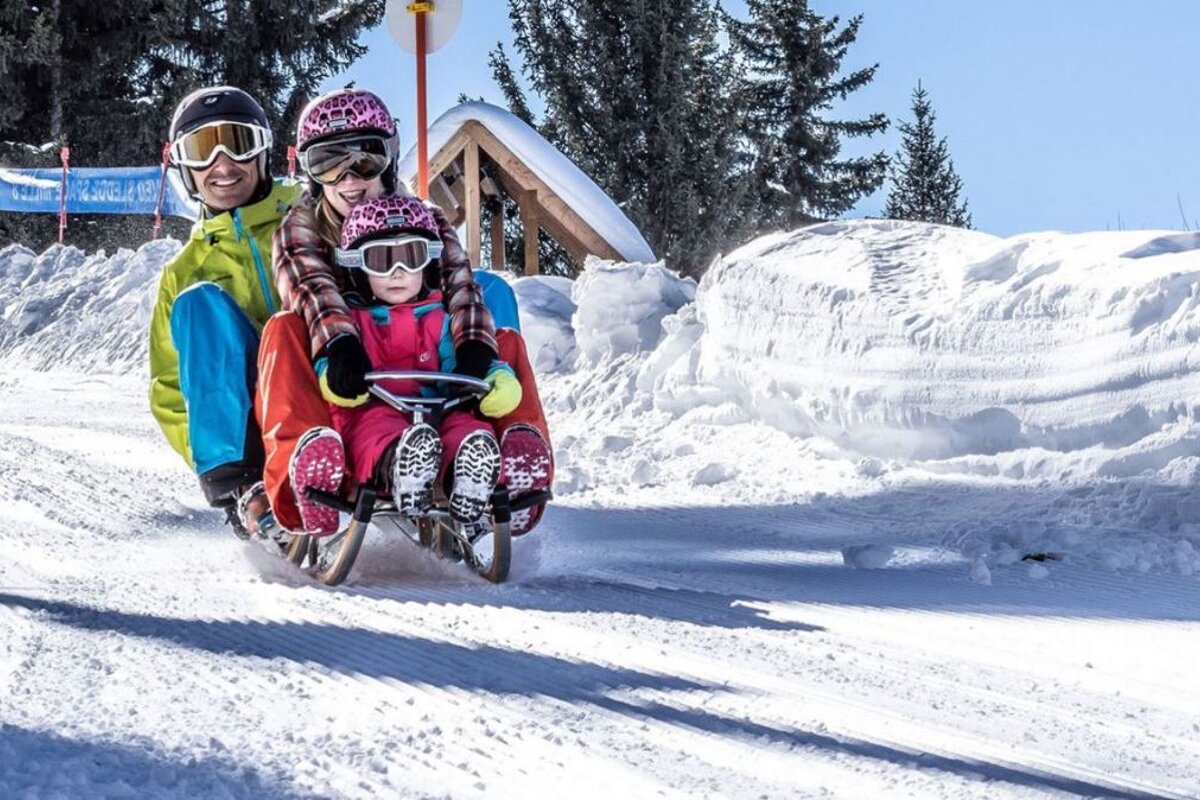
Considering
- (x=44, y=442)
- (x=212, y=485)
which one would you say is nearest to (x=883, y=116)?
Answer: (x=44, y=442)

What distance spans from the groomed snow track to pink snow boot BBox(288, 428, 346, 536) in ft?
0.80

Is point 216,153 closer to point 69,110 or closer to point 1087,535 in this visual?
point 1087,535

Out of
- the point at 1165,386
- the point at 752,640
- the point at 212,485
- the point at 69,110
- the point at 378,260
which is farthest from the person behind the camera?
the point at 69,110

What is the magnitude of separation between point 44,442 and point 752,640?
533 centimetres

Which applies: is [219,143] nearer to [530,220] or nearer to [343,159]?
[343,159]

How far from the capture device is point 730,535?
5246mm

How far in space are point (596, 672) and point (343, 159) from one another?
85.8 inches

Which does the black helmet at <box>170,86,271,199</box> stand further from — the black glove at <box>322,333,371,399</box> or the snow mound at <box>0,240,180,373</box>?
the snow mound at <box>0,240,180,373</box>

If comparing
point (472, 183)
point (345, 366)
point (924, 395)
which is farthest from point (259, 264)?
point (472, 183)

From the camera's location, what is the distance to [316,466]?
13.6ft

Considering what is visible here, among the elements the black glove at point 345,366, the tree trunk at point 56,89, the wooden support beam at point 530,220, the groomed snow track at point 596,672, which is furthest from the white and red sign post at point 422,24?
the tree trunk at point 56,89

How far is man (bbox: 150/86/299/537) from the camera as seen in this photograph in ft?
15.2

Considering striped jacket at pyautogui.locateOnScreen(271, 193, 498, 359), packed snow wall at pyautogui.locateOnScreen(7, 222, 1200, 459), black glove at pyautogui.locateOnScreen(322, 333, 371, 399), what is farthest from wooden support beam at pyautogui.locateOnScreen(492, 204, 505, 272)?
black glove at pyautogui.locateOnScreen(322, 333, 371, 399)

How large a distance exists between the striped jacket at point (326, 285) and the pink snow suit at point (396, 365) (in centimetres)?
6
